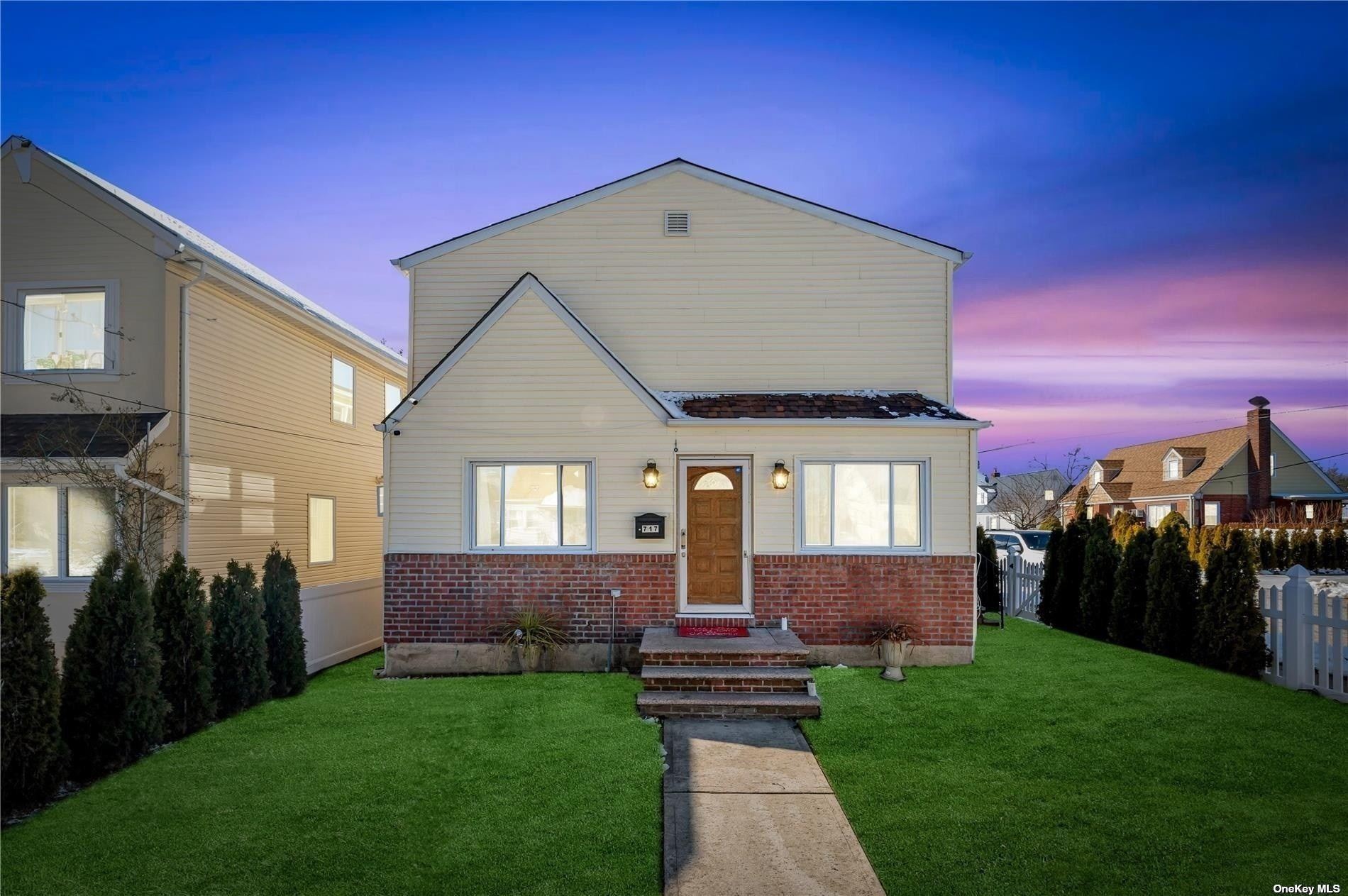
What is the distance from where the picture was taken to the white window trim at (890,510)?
1024cm

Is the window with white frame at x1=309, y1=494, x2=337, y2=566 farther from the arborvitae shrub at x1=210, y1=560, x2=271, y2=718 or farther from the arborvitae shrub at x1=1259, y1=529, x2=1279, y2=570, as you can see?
the arborvitae shrub at x1=1259, y1=529, x2=1279, y2=570

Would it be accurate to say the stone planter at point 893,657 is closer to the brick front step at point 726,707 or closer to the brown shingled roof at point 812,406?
the brick front step at point 726,707

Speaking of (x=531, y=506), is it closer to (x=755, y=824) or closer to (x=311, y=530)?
(x=755, y=824)

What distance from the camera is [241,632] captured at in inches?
330

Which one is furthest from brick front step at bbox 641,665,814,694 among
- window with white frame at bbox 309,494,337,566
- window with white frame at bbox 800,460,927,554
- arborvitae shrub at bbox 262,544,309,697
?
window with white frame at bbox 309,494,337,566

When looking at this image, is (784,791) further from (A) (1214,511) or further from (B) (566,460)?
(A) (1214,511)

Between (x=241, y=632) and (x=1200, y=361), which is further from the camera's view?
(x=1200, y=361)

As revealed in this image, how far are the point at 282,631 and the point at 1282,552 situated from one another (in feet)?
99.9

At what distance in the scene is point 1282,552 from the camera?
24.7 metres

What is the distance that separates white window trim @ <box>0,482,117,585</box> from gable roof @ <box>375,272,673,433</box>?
4464 mm

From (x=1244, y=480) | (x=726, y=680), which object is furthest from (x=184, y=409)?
(x=1244, y=480)

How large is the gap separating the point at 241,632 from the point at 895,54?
13.7 metres

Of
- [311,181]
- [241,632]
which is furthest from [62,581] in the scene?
[311,181]

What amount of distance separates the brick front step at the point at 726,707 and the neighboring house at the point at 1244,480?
37.0 m
